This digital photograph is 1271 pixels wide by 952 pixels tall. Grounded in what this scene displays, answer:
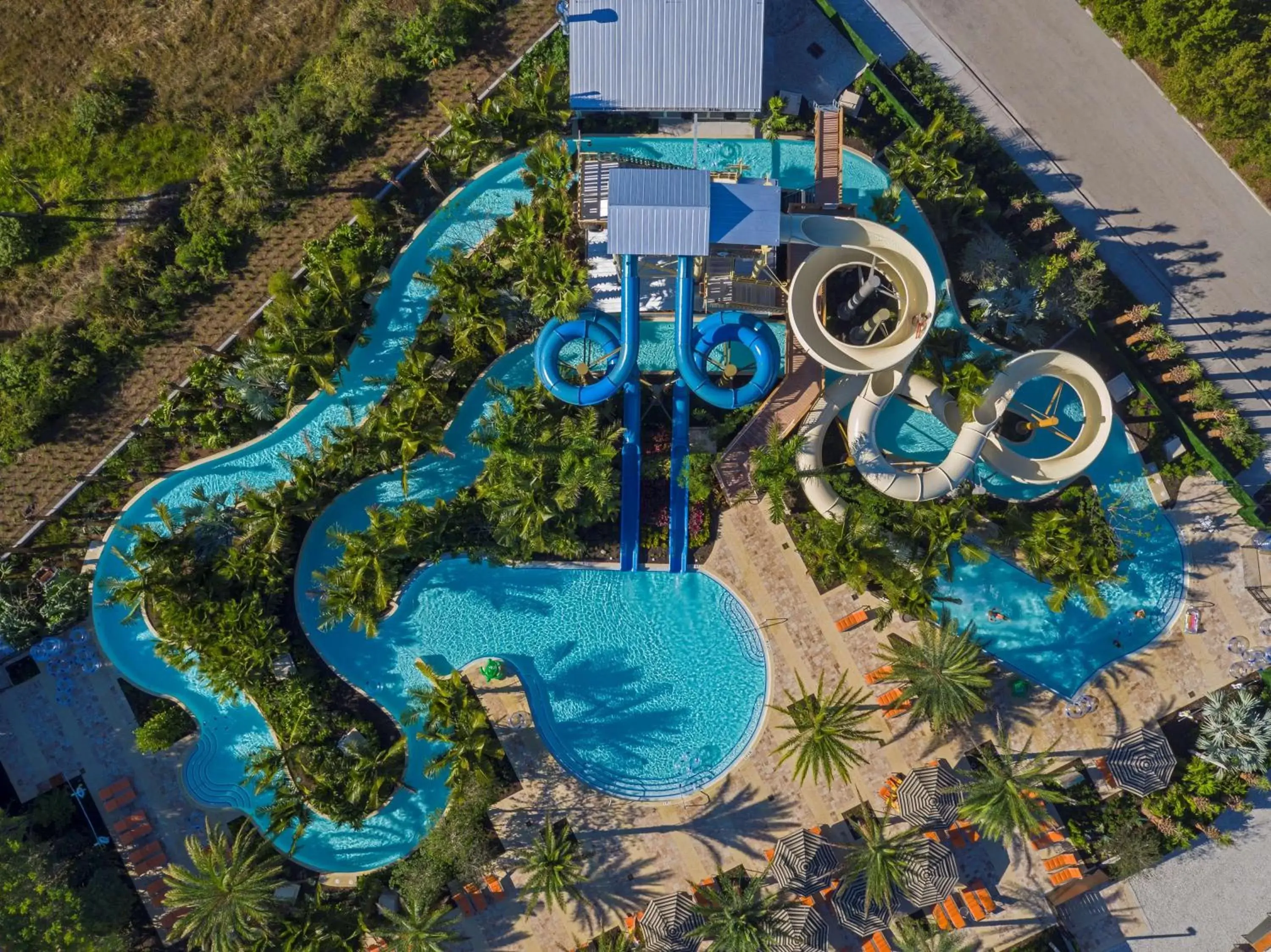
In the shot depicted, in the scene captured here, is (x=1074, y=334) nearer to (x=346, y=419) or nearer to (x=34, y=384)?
(x=346, y=419)

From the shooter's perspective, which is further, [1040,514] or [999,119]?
[999,119]

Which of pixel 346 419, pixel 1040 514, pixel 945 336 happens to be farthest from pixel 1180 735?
pixel 346 419

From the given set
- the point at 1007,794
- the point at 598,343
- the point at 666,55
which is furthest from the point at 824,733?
the point at 666,55

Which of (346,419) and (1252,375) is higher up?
(346,419)

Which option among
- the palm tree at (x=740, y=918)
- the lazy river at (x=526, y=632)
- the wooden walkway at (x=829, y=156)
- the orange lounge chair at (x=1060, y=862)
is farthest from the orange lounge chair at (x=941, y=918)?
the wooden walkway at (x=829, y=156)

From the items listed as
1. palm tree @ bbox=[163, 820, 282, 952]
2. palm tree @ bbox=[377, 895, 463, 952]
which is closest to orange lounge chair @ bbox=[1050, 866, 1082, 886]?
palm tree @ bbox=[377, 895, 463, 952]

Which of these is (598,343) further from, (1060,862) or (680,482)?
(1060,862)
